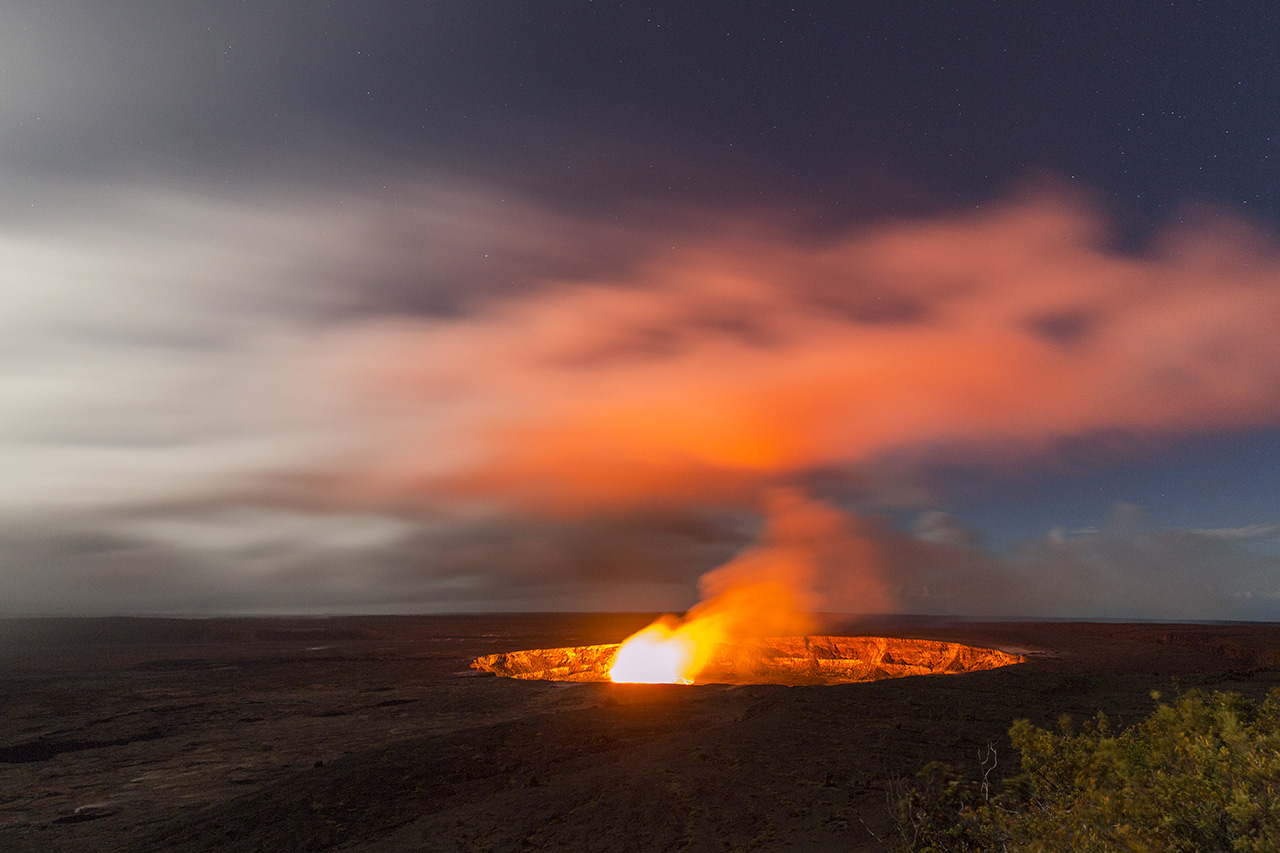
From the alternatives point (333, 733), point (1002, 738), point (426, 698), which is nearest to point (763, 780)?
point (1002, 738)

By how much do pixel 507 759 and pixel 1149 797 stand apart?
16.2m

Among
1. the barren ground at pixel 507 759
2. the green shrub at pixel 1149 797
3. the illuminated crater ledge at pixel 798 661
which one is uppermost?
the green shrub at pixel 1149 797

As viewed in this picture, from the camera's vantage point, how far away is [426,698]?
34.2 m

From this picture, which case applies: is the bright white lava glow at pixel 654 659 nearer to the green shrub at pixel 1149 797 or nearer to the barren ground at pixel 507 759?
the barren ground at pixel 507 759

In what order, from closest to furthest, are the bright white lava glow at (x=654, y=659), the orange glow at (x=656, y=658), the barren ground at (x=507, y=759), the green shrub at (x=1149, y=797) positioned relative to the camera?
1. the green shrub at (x=1149, y=797)
2. the barren ground at (x=507, y=759)
3. the orange glow at (x=656, y=658)
4. the bright white lava glow at (x=654, y=659)

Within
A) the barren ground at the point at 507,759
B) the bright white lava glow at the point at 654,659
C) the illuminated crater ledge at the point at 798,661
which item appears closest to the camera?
the barren ground at the point at 507,759

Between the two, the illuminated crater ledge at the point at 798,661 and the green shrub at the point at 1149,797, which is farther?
the illuminated crater ledge at the point at 798,661

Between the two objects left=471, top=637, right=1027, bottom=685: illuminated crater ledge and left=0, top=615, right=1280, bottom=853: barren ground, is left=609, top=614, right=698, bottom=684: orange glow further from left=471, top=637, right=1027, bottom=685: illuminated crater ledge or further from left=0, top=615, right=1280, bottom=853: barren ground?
left=0, top=615, right=1280, bottom=853: barren ground

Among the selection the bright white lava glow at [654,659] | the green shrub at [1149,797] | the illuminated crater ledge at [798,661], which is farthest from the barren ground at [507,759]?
the bright white lava glow at [654,659]

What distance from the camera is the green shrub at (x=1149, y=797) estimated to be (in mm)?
6785

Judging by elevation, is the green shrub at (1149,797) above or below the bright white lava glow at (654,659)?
above

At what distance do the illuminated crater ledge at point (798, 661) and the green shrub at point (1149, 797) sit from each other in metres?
33.1

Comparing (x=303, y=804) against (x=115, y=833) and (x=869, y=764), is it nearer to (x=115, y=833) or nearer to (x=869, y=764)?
(x=115, y=833)

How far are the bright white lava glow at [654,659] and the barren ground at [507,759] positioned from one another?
9.66 m
